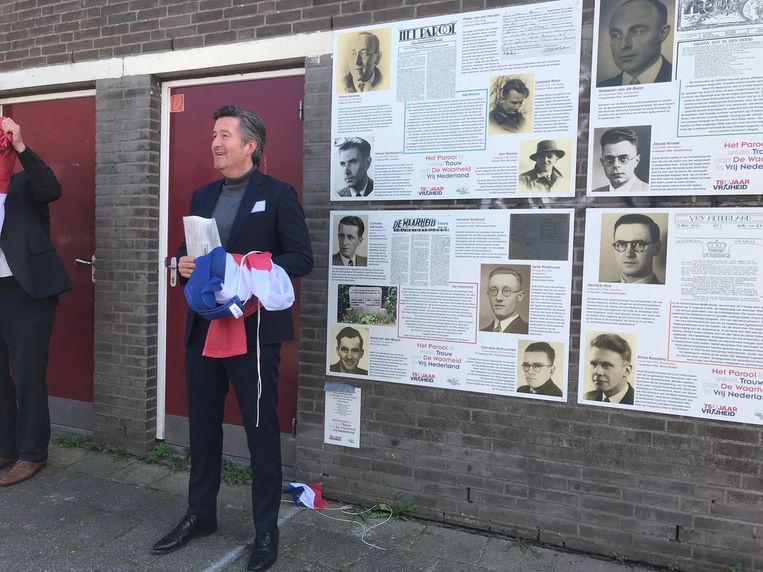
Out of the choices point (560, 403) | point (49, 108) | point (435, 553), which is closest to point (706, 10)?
point (560, 403)

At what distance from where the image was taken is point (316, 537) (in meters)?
3.25

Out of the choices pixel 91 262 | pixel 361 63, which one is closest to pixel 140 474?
pixel 91 262

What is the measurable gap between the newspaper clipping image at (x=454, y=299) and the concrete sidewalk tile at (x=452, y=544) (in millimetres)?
829

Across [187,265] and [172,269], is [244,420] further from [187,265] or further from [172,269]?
[172,269]

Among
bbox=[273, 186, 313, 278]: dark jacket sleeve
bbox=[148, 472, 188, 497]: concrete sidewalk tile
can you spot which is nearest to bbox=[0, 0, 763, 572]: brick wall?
bbox=[148, 472, 188, 497]: concrete sidewalk tile

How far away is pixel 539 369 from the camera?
3.20 meters

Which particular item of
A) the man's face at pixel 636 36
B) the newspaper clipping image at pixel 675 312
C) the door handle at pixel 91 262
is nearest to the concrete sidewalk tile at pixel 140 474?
the door handle at pixel 91 262

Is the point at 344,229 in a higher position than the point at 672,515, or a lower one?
higher

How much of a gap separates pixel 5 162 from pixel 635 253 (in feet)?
12.6

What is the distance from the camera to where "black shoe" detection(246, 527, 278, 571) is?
114 inches

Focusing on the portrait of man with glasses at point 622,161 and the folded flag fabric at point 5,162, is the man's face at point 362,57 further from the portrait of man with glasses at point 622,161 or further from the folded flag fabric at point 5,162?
the folded flag fabric at point 5,162

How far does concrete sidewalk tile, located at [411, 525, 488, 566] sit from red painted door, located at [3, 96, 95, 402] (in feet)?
10.2

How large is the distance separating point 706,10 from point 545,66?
0.78 meters

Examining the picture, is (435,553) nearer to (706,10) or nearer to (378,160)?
(378,160)
